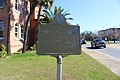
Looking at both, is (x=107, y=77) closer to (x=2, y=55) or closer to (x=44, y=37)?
(x=44, y=37)

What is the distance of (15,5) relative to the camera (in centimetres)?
2859

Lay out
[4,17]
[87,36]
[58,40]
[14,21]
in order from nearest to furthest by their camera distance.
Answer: [58,40] → [4,17] → [14,21] → [87,36]

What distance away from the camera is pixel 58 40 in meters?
7.22

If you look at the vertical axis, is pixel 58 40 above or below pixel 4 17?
below

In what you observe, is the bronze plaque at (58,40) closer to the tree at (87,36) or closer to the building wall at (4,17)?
the building wall at (4,17)

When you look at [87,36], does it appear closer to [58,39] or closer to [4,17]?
[4,17]

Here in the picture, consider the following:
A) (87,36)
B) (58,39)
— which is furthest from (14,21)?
(87,36)

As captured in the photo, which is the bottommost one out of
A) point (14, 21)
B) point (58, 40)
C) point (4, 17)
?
point (58, 40)

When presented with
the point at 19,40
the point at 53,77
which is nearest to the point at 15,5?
the point at 19,40

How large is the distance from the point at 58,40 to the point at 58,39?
27 millimetres

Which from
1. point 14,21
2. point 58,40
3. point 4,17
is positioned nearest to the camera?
point 58,40

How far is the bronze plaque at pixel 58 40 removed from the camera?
281 inches

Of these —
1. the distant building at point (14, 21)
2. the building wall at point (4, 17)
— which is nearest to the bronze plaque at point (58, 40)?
the distant building at point (14, 21)

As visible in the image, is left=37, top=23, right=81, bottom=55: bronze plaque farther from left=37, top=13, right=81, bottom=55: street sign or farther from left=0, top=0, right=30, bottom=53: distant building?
left=0, top=0, right=30, bottom=53: distant building
